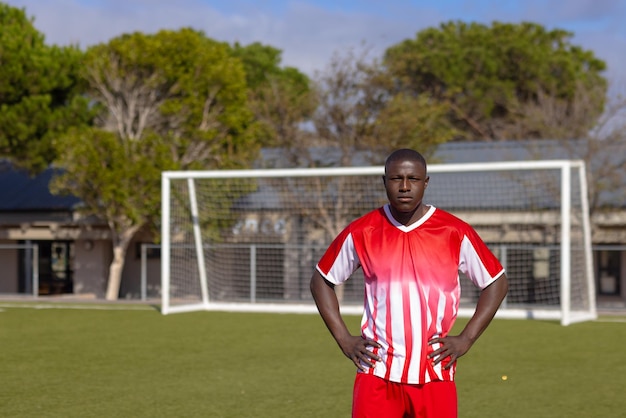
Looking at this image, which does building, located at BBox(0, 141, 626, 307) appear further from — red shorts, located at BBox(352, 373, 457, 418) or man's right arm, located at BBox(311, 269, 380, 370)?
red shorts, located at BBox(352, 373, 457, 418)

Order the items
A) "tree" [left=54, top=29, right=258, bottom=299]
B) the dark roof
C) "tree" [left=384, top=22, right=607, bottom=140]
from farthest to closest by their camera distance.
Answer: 1. "tree" [left=384, top=22, right=607, bottom=140]
2. the dark roof
3. "tree" [left=54, top=29, right=258, bottom=299]

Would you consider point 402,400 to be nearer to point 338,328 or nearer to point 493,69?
point 338,328

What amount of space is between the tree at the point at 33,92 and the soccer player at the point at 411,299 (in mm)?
21140

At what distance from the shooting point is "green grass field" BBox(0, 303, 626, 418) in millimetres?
8336

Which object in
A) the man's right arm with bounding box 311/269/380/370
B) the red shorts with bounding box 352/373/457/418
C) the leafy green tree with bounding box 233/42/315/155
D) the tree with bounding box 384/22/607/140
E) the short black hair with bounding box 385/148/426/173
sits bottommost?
the red shorts with bounding box 352/373/457/418

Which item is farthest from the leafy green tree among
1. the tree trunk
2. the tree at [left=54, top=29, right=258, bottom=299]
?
the tree trunk

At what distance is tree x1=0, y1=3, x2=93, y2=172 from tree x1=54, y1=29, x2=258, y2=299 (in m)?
0.69

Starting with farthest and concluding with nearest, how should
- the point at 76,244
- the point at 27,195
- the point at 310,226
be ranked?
the point at 27,195 → the point at 76,244 → the point at 310,226

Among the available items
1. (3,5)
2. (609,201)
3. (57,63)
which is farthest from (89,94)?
(609,201)

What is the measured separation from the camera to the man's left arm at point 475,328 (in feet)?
12.9

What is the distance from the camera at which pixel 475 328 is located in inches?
159

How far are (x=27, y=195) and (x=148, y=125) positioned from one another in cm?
862

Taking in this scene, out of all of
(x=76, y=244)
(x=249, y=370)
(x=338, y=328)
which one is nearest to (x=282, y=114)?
(x=76, y=244)

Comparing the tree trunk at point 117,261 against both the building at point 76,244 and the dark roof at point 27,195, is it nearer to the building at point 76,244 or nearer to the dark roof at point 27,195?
the building at point 76,244
